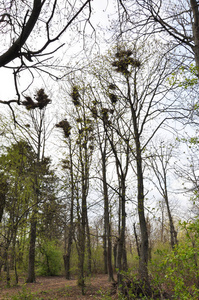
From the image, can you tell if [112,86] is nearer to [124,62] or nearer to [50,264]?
[124,62]

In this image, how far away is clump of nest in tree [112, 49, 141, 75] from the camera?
9.23 metres

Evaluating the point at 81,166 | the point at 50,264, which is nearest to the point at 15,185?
the point at 81,166

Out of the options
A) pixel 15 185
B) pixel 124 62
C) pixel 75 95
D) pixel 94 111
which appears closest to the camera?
pixel 124 62

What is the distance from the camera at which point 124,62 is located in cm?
933

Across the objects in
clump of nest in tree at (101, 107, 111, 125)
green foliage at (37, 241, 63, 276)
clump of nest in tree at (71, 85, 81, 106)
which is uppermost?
clump of nest in tree at (71, 85, 81, 106)

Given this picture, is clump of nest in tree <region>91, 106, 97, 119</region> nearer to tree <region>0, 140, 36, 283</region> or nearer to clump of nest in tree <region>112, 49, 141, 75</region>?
clump of nest in tree <region>112, 49, 141, 75</region>

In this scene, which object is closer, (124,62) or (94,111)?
(124,62)

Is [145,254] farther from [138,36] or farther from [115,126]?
[138,36]

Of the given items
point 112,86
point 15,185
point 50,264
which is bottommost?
point 50,264

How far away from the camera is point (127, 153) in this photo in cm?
861

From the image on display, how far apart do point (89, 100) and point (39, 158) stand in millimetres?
6190

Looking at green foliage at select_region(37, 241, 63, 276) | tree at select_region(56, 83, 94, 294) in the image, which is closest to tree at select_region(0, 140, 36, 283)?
tree at select_region(56, 83, 94, 294)

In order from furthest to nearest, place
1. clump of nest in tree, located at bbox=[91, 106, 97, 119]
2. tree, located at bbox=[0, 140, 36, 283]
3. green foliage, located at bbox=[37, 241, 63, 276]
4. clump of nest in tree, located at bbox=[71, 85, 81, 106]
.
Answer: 1. green foliage, located at bbox=[37, 241, 63, 276]
2. clump of nest in tree, located at bbox=[71, 85, 81, 106]
3. tree, located at bbox=[0, 140, 36, 283]
4. clump of nest in tree, located at bbox=[91, 106, 97, 119]

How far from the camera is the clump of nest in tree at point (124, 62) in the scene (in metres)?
9.23
